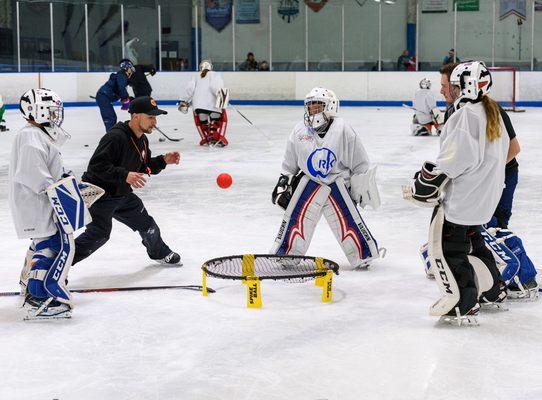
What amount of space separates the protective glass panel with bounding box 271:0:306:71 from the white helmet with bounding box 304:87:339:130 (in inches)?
738

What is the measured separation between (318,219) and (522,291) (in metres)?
1.32

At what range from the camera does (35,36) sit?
20969 mm

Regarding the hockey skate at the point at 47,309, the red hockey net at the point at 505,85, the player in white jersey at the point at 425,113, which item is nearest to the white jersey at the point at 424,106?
the player in white jersey at the point at 425,113

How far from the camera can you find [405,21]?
80.1 ft

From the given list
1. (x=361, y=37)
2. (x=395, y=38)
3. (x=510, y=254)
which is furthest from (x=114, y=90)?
(x=395, y=38)

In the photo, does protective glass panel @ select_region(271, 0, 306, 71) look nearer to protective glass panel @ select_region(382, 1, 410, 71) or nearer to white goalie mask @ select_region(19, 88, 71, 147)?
protective glass panel @ select_region(382, 1, 410, 71)

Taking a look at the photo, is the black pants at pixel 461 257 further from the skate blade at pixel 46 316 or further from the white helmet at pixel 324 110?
the skate blade at pixel 46 316

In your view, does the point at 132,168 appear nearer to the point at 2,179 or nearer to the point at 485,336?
the point at 485,336

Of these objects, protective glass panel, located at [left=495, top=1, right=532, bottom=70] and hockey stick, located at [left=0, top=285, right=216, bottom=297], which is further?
protective glass panel, located at [left=495, top=1, right=532, bottom=70]

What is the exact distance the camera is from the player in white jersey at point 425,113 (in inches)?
563

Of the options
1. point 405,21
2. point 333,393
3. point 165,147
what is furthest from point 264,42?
point 333,393

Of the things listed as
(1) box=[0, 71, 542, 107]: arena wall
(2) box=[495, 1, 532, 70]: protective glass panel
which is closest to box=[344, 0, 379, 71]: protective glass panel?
(1) box=[0, 71, 542, 107]: arena wall

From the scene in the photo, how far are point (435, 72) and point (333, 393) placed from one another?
2029 cm

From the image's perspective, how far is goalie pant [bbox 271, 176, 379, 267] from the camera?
5.33 metres
